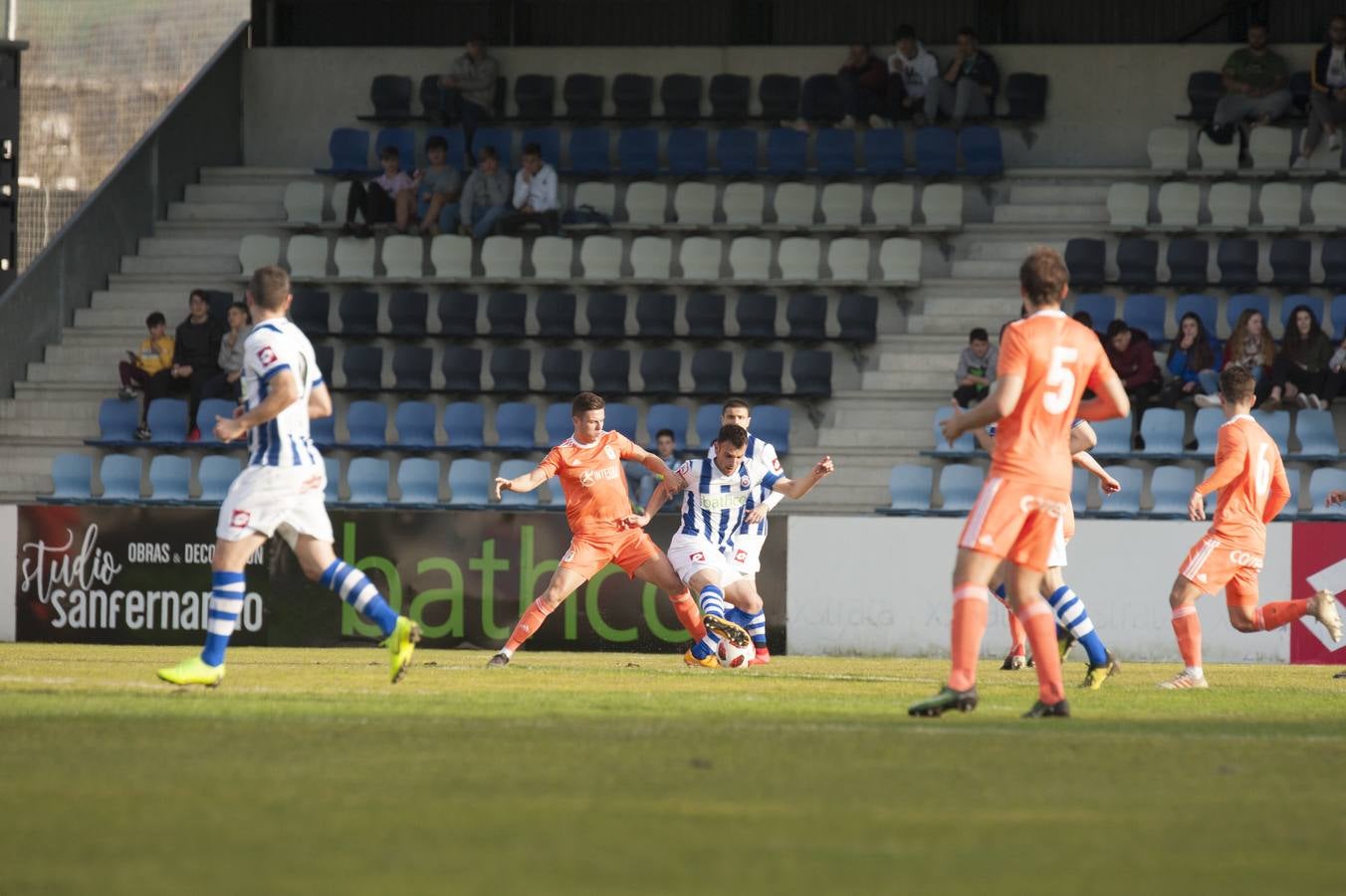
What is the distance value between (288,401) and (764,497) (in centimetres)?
593

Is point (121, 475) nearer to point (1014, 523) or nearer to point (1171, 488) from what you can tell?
point (1171, 488)

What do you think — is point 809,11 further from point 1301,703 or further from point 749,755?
point 749,755

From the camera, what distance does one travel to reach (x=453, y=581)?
19.1m

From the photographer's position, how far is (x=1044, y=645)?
9148mm

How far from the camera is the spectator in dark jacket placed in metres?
26.5

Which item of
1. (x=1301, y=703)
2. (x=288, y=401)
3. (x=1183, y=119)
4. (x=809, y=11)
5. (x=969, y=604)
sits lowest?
(x=1301, y=703)

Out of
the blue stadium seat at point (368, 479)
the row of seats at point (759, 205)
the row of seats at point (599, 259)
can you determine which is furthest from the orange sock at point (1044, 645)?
the row of seats at point (759, 205)

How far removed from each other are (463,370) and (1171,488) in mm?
8773

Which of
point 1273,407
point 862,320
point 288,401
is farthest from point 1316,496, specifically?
point 288,401

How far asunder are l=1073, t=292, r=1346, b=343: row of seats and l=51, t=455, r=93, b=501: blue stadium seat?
38.3 feet

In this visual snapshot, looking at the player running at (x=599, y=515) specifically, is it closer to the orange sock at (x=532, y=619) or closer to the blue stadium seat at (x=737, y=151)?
the orange sock at (x=532, y=619)

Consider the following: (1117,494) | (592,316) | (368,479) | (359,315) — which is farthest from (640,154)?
(1117,494)

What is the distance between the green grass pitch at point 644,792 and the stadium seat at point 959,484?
992 centimetres

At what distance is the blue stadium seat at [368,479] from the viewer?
22.2 meters
